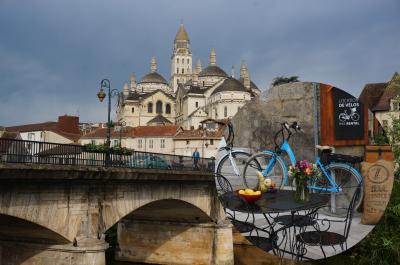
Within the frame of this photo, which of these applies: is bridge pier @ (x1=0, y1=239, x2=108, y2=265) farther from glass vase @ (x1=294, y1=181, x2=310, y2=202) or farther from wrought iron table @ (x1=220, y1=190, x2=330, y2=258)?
glass vase @ (x1=294, y1=181, x2=310, y2=202)

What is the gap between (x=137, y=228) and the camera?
27734 mm

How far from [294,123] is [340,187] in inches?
24.8

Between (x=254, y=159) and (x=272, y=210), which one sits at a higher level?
(x=254, y=159)

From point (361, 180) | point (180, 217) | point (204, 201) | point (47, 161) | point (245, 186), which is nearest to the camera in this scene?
point (361, 180)

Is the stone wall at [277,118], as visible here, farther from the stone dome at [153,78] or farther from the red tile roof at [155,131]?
the stone dome at [153,78]

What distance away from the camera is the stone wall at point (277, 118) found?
378 centimetres

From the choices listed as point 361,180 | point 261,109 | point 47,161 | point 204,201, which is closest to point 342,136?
point 361,180

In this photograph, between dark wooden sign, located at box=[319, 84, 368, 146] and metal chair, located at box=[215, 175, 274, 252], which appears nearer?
dark wooden sign, located at box=[319, 84, 368, 146]

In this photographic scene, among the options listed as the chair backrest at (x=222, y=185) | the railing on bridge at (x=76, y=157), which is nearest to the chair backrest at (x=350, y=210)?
the chair backrest at (x=222, y=185)

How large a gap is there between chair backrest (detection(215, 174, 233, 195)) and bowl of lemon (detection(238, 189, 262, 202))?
0.11 metres

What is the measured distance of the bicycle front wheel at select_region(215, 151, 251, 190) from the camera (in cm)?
382

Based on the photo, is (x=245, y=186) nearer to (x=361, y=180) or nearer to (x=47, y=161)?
(x=361, y=180)

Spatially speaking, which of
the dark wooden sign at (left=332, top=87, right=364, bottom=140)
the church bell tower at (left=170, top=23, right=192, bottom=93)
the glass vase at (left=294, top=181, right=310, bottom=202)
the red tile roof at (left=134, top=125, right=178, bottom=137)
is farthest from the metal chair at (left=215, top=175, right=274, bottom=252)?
the church bell tower at (left=170, top=23, right=192, bottom=93)

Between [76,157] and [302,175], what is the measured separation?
1218 centimetres
